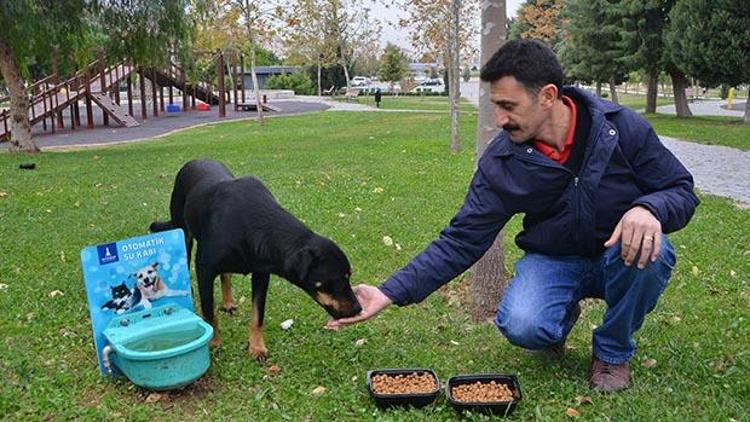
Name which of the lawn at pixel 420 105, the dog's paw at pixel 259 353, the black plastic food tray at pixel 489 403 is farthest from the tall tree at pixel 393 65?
the black plastic food tray at pixel 489 403

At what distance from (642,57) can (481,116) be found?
958 inches

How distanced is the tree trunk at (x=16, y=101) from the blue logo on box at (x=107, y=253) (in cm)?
1317

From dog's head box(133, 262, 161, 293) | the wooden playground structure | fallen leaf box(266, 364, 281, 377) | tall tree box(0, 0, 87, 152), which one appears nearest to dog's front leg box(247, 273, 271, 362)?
fallen leaf box(266, 364, 281, 377)

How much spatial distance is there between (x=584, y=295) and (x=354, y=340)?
4.28 feet

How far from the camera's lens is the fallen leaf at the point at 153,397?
3.20 m

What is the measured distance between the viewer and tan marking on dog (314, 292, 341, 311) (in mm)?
3180

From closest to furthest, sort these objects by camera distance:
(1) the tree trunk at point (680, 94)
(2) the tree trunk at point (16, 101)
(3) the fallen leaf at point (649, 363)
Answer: (3) the fallen leaf at point (649, 363) < (2) the tree trunk at point (16, 101) < (1) the tree trunk at point (680, 94)

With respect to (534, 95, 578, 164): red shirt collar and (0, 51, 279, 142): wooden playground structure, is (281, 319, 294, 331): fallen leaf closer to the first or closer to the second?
(534, 95, 578, 164): red shirt collar

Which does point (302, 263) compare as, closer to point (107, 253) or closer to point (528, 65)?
point (107, 253)

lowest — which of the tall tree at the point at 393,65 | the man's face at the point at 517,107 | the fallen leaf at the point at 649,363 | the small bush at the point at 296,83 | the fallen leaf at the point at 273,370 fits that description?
the fallen leaf at the point at 273,370

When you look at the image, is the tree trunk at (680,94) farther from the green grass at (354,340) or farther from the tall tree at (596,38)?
the green grass at (354,340)

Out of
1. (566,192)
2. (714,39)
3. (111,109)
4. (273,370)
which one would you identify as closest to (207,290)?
(273,370)

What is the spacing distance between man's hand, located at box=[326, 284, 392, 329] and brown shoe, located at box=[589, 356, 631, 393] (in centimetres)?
105

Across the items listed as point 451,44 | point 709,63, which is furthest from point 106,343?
point 709,63
